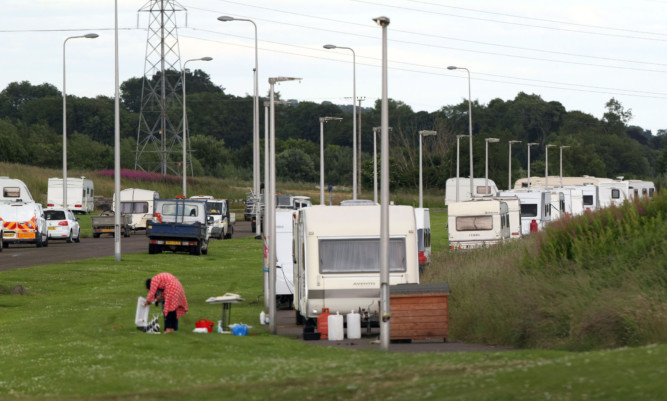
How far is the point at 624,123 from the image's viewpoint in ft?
Result: 604

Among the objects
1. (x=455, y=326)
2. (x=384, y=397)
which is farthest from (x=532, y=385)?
(x=455, y=326)

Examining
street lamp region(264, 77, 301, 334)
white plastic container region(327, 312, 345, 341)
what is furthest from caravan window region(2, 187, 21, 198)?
white plastic container region(327, 312, 345, 341)

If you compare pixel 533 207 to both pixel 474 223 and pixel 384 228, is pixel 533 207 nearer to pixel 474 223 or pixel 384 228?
pixel 474 223

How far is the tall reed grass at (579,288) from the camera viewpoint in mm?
20766

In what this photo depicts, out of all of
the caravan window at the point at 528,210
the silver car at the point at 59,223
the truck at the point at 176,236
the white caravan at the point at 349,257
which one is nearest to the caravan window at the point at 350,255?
the white caravan at the point at 349,257

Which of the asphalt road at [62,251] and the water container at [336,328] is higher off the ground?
the asphalt road at [62,251]

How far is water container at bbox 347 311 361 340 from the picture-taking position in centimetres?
2370

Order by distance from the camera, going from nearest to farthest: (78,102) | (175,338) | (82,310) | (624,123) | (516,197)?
1. (175,338)
2. (82,310)
3. (516,197)
4. (78,102)
5. (624,123)

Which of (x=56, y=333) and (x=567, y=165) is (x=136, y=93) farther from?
(x=56, y=333)

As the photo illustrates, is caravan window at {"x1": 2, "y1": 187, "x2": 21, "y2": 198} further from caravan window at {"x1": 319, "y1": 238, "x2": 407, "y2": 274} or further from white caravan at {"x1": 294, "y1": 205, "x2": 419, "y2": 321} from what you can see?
caravan window at {"x1": 319, "y1": 238, "x2": 407, "y2": 274}

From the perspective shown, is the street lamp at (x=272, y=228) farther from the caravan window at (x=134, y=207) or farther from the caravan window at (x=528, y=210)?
the caravan window at (x=134, y=207)

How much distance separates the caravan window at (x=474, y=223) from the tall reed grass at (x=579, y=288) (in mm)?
20329

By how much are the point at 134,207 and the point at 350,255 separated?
47834 mm

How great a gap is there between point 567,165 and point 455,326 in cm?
11978
